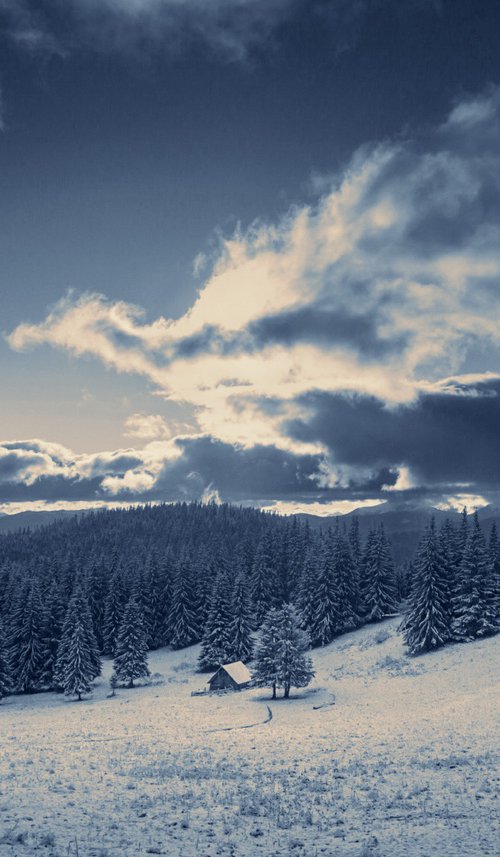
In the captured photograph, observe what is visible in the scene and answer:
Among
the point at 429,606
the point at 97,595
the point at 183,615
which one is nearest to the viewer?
the point at 429,606

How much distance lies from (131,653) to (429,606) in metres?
35.8

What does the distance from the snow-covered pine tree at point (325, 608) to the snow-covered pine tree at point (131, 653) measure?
76.8ft

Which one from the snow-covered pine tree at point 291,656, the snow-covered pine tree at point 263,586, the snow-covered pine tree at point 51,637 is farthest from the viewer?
the snow-covered pine tree at point 263,586

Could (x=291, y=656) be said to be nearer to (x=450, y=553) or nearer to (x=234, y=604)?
(x=234, y=604)

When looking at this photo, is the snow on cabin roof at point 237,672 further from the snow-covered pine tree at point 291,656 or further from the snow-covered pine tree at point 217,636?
the snow-covered pine tree at point 217,636

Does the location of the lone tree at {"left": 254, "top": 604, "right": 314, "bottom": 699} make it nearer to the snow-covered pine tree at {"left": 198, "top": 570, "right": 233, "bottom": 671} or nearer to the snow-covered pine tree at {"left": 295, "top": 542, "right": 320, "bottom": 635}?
the snow-covered pine tree at {"left": 198, "top": 570, "right": 233, "bottom": 671}

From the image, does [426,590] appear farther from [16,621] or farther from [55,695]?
[16,621]

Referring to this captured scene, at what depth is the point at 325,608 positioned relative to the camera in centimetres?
7469

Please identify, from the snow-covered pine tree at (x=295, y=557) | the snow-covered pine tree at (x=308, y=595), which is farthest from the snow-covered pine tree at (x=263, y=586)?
the snow-covered pine tree at (x=308, y=595)

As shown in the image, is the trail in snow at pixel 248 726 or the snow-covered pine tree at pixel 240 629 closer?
the trail in snow at pixel 248 726

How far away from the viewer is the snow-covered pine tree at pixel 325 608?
2894 inches

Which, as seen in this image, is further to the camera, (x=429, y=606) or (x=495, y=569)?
(x=495, y=569)

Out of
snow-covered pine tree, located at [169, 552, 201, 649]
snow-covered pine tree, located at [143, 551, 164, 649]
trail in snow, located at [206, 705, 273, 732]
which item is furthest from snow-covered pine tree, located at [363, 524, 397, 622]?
trail in snow, located at [206, 705, 273, 732]

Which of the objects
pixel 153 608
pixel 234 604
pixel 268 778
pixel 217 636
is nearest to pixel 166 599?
pixel 153 608
